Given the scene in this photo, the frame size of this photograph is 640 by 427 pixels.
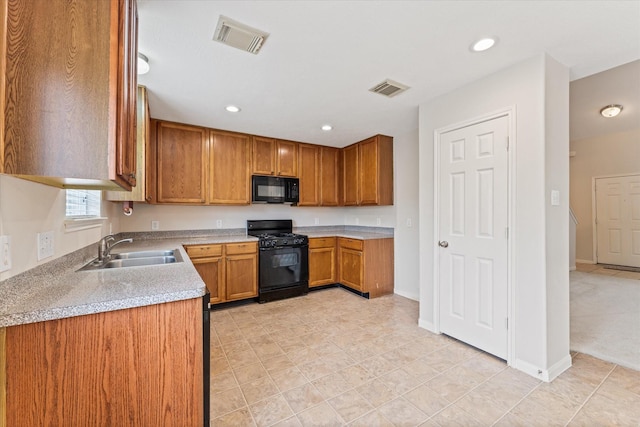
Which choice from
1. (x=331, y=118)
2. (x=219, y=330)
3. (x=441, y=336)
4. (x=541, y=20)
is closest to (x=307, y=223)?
(x=331, y=118)

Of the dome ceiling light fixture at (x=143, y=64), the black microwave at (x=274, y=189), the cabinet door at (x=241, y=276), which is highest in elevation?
the dome ceiling light fixture at (x=143, y=64)

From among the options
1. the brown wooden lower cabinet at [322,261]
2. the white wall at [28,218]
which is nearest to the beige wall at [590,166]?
the brown wooden lower cabinet at [322,261]

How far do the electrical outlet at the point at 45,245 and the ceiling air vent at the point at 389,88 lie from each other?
244 centimetres

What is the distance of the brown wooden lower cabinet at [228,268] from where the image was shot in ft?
10.7

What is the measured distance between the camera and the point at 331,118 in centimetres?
320

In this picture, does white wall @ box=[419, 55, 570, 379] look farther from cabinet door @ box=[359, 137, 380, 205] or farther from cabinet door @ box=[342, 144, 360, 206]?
cabinet door @ box=[342, 144, 360, 206]

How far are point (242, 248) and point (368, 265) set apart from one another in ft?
5.66

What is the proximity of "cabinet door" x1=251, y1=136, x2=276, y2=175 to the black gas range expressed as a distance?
789mm

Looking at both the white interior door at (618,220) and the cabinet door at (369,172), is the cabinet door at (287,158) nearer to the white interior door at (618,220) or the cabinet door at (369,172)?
the cabinet door at (369,172)

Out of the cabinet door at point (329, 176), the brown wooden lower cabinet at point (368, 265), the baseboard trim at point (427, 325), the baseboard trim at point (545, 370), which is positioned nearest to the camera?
the baseboard trim at point (545, 370)

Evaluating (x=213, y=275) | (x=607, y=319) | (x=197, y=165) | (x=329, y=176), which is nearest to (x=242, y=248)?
(x=213, y=275)

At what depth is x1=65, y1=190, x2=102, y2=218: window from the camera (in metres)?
1.74

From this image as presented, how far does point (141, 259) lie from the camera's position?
2197mm

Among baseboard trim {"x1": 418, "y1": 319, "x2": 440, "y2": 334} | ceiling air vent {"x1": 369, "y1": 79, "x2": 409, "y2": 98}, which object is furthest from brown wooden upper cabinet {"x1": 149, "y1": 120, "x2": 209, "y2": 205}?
baseboard trim {"x1": 418, "y1": 319, "x2": 440, "y2": 334}
